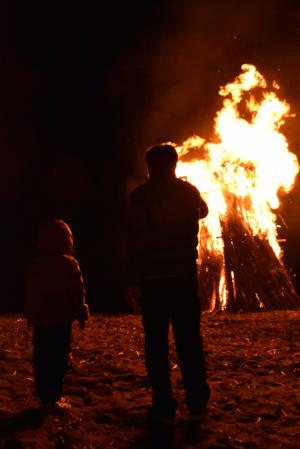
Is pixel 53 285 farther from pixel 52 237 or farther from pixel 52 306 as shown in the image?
pixel 52 237

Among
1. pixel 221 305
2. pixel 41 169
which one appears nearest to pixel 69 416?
pixel 221 305

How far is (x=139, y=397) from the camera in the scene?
464cm

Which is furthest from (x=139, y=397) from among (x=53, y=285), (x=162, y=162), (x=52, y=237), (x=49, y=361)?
(x=162, y=162)

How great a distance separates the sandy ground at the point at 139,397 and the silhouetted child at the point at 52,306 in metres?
0.30

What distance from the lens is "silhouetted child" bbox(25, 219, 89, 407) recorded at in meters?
4.14

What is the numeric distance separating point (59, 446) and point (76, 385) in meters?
1.65

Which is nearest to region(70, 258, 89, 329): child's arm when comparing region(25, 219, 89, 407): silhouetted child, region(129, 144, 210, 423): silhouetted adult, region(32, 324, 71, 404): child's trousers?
region(25, 219, 89, 407): silhouetted child

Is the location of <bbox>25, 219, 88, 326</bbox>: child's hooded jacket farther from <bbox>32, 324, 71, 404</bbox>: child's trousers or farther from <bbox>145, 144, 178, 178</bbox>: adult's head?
<bbox>145, 144, 178, 178</bbox>: adult's head

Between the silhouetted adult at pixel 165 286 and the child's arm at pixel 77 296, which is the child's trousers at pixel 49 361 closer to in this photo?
the child's arm at pixel 77 296

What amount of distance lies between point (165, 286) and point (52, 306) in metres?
1.02

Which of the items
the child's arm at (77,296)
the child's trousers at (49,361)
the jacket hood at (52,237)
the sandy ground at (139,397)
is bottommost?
the sandy ground at (139,397)

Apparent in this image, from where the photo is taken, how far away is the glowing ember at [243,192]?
1195 centimetres

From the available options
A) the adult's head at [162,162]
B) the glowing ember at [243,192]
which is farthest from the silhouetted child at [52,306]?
the glowing ember at [243,192]

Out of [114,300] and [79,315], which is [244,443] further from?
[114,300]
